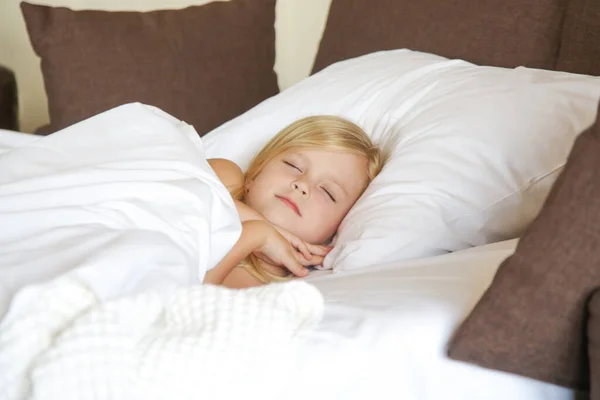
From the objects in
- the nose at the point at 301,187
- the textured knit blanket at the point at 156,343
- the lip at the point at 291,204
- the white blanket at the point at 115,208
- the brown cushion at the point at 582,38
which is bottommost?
the lip at the point at 291,204

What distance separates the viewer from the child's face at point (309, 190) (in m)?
1.26

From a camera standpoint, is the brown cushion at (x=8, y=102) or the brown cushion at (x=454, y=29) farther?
the brown cushion at (x=8, y=102)

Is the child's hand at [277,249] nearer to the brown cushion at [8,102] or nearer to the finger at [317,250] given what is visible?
the finger at [317,250]

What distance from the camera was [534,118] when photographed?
108 cm

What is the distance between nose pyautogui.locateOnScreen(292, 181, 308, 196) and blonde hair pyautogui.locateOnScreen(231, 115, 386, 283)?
10cm

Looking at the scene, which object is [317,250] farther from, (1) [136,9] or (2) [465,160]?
(1) [136,9]

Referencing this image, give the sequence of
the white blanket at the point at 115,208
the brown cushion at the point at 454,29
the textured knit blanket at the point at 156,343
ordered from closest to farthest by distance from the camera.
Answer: the textured knit blanket at the point at 156,343, the white blanket at the point at 115,208, the brown cushion at the point at 454,29

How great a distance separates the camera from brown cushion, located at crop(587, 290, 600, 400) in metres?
0.59

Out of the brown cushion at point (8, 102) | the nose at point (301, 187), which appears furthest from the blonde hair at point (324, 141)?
the brown cushion at point (8, 102)

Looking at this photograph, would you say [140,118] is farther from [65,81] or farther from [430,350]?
[430,350]

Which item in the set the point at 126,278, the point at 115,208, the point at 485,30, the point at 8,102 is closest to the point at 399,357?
the point at 126,278

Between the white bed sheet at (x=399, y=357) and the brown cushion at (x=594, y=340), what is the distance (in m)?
0.09

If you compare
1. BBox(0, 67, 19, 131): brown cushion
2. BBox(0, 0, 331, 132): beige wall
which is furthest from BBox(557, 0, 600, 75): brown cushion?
BBox(0, 67, 19, 131): brown cushion

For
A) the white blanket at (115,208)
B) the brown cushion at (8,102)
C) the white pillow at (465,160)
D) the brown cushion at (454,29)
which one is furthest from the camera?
the brown cushion at (8,102)
